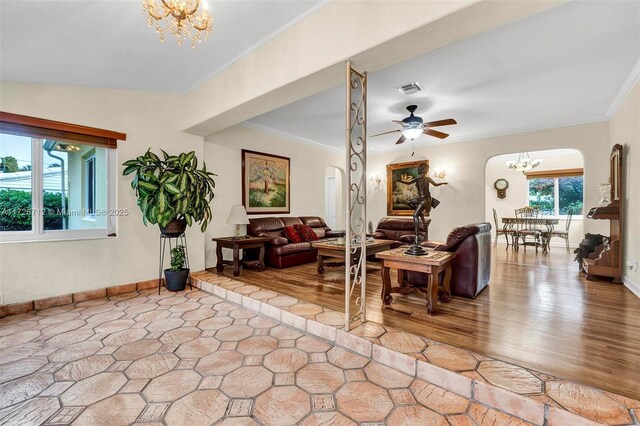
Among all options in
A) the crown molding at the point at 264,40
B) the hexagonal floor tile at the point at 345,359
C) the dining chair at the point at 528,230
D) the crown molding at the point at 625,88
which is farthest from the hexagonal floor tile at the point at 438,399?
Answer: the dining chair at the point at 528,230

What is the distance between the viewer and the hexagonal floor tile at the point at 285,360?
2.03 metres

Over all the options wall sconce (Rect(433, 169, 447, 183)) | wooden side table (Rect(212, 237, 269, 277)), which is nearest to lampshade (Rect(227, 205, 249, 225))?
wooden side table (Rect(212, 237, 269, 277))

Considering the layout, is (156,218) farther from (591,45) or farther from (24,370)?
(591,45)

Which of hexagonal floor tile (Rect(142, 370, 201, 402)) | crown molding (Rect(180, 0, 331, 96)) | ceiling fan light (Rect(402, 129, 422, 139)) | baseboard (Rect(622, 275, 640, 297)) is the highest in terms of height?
crown molding (Rect(180, 0, 331, 96))

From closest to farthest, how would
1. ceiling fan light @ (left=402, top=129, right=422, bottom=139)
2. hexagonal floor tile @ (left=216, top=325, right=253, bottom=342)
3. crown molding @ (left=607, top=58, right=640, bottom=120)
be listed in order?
hexagonal floor tile @ (left=216, top=325, right=253, bottom=342)
crown molding @ (left=607, top=58, right=640, bottom=120)
ceiling fan light @ (left=402, top=129, right=422, bottom=139)

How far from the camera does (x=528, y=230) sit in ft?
22.4

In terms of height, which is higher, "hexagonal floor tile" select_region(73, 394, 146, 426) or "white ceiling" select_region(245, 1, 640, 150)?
"white ceiling" select_region(245, 1, 640, 150)

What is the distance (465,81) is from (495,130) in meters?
2.85

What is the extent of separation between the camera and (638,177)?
3410 millimetres

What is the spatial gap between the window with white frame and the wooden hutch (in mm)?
4795

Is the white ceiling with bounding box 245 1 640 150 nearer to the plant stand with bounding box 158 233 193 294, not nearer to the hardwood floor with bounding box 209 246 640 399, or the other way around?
the plant stand with bounding box 158 233 193 294

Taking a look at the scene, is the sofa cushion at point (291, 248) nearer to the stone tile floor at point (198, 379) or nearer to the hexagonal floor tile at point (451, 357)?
the stone tile floor at point (198, 379)

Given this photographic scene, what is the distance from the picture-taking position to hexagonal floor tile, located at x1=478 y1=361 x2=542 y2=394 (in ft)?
5.30

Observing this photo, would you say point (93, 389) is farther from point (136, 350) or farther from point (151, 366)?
point (136, 350)
